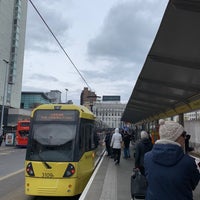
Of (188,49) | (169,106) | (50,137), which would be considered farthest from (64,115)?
(169,106)

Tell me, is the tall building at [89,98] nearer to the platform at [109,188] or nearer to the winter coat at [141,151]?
the platform at [109,188]

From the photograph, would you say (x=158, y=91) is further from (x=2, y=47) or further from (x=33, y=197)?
(x=2, y=47)

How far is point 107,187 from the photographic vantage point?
889 centimetres

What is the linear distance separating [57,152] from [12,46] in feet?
221

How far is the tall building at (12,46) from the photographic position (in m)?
66.9

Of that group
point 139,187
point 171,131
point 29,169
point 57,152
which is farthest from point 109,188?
point 171,131

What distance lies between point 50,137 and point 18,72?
6920 cm

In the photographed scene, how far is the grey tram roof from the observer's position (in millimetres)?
6086

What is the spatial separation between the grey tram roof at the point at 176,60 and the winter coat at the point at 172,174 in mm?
3401

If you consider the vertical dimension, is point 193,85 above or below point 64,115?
above

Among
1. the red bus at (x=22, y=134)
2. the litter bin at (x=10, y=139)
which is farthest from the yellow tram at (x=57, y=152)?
the litter bin at (x=10, y=139)

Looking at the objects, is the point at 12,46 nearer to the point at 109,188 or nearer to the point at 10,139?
the point at 10,139

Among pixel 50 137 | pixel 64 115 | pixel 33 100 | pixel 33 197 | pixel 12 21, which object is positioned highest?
pixel 12 21

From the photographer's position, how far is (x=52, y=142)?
891 cm
